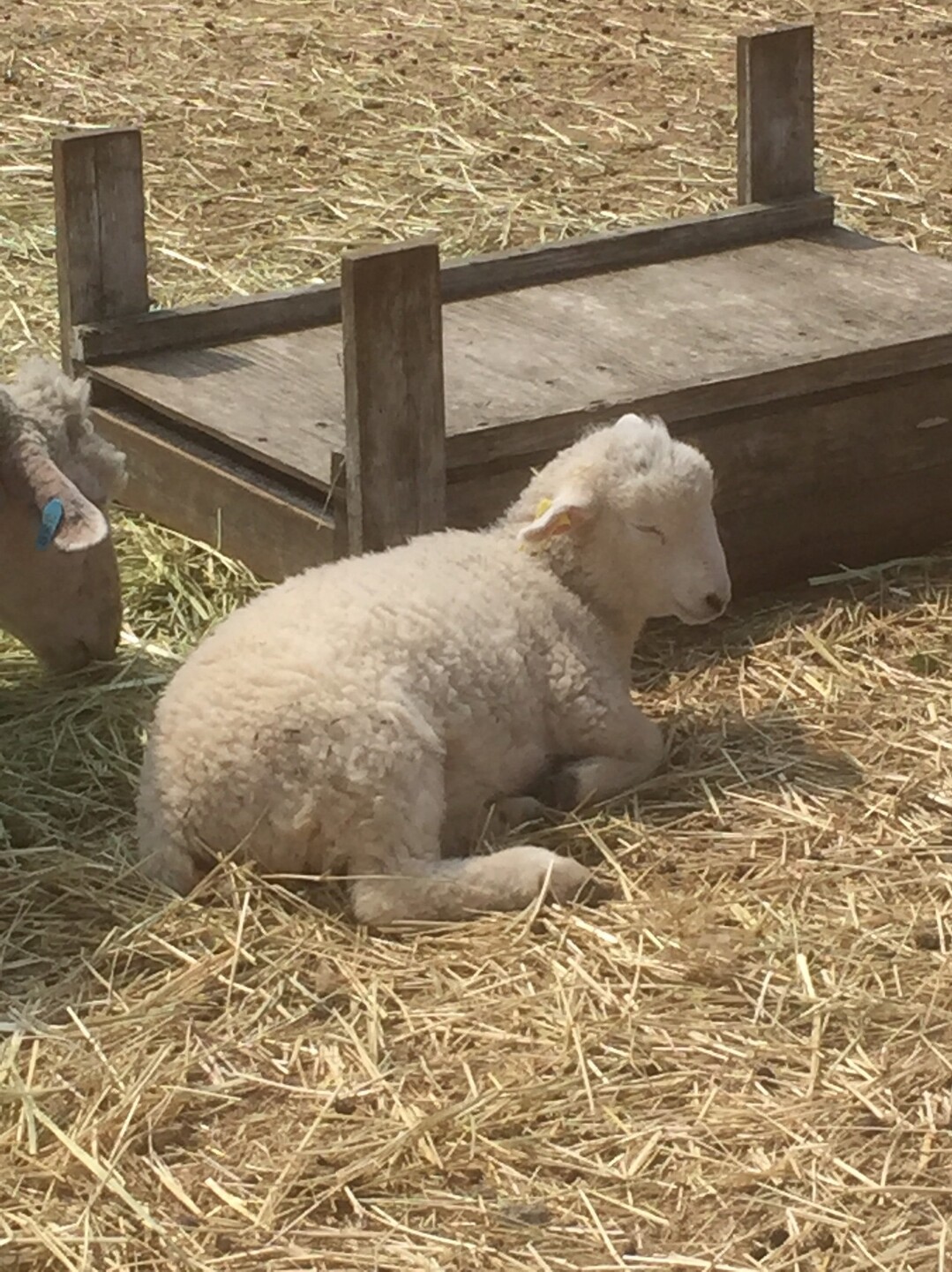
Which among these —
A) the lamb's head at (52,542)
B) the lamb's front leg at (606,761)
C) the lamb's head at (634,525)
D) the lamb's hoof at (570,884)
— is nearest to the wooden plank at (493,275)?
the lamb's head at (52,542)

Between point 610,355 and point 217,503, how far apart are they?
1088 mm

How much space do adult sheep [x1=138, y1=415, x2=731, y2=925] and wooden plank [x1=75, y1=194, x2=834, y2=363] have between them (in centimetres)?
162

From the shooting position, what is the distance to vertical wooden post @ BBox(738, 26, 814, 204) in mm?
7141

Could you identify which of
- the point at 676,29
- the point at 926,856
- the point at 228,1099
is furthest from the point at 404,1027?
the point at 676,29

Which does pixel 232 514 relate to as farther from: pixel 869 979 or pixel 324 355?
pixel 869 979

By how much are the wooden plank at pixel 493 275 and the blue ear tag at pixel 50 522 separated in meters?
1.67

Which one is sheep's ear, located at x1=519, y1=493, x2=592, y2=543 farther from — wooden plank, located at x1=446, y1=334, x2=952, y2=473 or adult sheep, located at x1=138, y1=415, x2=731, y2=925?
wooden plank, located at x1=446, y1=334, x2=952, y2=473

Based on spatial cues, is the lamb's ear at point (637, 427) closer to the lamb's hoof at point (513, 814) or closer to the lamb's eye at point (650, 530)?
the lamb's eye at point (650, 530)

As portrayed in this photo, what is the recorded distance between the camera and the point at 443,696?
461 centimetres

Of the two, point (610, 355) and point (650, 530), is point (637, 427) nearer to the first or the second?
point (650, 530)

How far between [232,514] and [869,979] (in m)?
2.32

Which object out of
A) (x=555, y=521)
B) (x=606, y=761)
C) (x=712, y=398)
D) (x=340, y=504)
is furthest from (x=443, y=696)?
(x=712, y=398)

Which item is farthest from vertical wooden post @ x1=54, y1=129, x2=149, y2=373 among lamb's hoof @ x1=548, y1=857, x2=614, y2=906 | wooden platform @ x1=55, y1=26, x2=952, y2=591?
lamb's hoof @ x1=548, y1=857, x2=614, y2=906

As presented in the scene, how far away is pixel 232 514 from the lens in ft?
19.2
